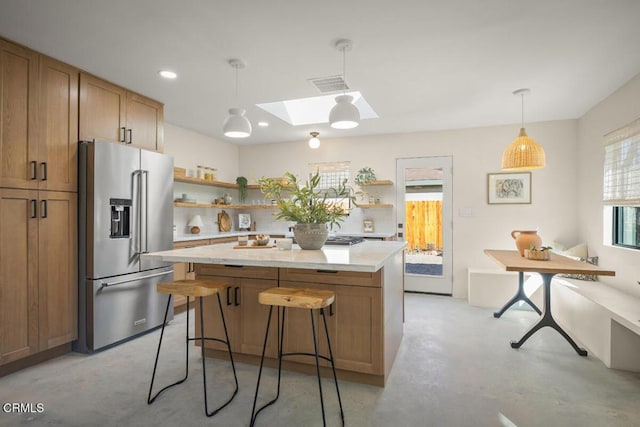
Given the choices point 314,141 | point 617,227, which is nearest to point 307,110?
point 314,141

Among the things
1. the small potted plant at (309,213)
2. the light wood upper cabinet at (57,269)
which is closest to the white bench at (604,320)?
the small potted plant at (309,213)

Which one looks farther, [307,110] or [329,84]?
[307,110]

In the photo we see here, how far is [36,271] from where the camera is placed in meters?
2.78

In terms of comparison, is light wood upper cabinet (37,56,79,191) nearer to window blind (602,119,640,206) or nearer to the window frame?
window blind (602,119,640,206)

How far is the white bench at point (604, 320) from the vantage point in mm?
2646

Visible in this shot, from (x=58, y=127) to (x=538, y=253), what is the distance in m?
4.42

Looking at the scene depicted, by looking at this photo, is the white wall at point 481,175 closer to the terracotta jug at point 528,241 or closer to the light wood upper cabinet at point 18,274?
the terracotta jug at point 528,241

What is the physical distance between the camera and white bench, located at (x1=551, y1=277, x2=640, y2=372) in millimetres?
2646

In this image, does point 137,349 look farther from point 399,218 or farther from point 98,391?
point 399,218

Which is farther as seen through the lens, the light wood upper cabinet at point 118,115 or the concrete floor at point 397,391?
the light wood upper cabinet at point 118,115

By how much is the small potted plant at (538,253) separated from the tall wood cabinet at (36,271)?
13.7 feet

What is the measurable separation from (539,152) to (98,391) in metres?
4.31

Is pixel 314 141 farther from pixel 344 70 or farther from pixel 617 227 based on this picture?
pixel 617 227

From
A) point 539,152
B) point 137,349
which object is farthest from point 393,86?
point 137,349
